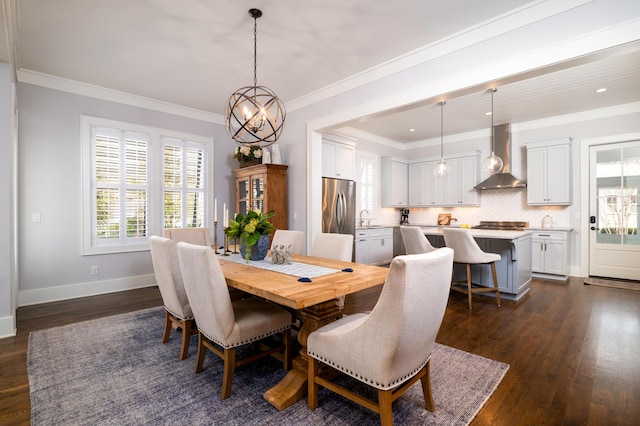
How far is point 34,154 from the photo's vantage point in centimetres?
371

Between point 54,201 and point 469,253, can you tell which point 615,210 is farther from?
point 54,201

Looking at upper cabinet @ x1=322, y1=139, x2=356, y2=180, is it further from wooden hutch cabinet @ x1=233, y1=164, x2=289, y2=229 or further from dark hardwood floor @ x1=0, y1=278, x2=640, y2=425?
dark hardwood floor @ x1=0, y1=278, x2=640, y2=425

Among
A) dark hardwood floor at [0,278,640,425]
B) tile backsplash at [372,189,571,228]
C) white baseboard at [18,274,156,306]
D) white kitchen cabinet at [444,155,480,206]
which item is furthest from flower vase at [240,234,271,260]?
white kitchen cabinet at [444,155,480,206]

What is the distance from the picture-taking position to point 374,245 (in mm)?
6070

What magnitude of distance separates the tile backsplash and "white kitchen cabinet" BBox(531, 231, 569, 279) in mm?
478

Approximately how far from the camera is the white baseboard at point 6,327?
2762 millimetres

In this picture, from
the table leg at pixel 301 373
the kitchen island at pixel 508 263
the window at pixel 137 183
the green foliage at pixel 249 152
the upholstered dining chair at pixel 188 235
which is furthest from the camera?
the green foliage at pixel 249 152

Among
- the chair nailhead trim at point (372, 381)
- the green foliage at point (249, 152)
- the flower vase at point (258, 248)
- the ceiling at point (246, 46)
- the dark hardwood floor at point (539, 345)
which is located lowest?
the dark hardwood floor at point (539, 345)

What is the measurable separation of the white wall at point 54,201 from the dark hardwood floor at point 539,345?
0.91 ft

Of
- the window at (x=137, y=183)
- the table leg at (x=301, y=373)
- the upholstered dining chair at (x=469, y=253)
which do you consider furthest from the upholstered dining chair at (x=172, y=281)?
the upholstered dining chair at (x=469, y=253)

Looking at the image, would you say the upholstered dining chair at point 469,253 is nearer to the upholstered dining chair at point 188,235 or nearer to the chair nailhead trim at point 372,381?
the chair nailhead trim at point 372,381

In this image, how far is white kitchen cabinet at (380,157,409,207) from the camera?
22.5ft

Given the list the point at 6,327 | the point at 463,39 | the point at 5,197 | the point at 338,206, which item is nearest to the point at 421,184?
the point at 338,206

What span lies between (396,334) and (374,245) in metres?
4.83
